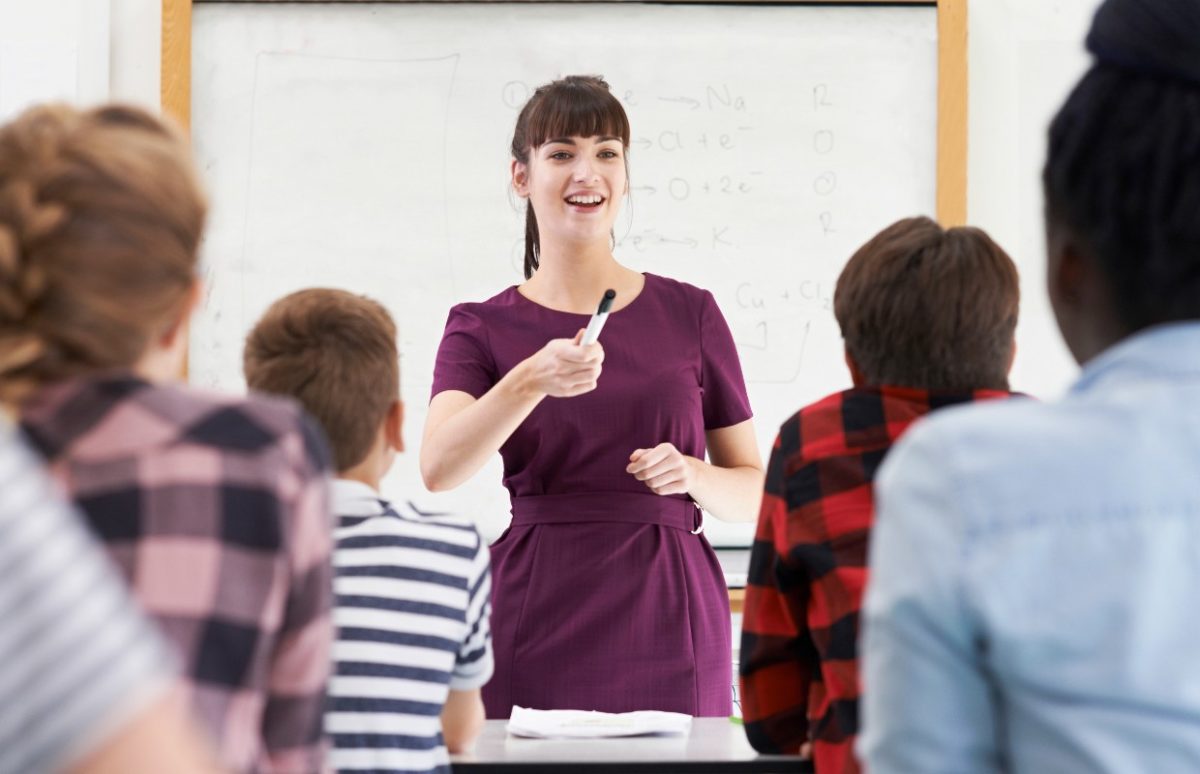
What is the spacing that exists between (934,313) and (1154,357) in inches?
26.7

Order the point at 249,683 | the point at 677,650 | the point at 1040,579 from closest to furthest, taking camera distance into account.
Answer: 1. the point at 1040,579
2. the point at 249,683
3. the point at 677,650

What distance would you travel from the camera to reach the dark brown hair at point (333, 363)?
136cm

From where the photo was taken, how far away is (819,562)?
1.34 m

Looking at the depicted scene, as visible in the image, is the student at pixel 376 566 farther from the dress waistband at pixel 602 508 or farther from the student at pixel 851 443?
the dress waistband at pixel 602 508

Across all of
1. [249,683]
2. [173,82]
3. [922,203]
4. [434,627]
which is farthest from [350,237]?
[249,683]

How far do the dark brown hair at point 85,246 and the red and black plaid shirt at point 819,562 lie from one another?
771mm

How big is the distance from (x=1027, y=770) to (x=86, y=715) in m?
0.48

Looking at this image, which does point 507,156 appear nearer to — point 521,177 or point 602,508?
point 521,177

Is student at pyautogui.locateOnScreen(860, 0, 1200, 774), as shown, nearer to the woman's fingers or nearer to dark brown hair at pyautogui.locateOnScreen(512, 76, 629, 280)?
the woman's fingers

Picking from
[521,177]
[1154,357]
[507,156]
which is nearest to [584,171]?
[521,177]

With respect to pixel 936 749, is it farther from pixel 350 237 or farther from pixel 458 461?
pixel 350 237

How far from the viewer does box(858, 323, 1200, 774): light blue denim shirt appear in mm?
658

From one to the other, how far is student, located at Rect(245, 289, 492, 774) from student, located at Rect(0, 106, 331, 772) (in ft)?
1.64

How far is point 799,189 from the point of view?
3279 mm
